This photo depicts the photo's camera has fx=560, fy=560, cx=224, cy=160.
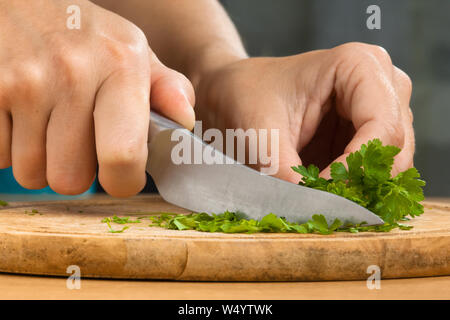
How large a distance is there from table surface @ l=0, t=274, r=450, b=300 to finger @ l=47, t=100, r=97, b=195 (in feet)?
0.95

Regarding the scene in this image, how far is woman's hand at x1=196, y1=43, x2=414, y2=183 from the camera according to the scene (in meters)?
1.43

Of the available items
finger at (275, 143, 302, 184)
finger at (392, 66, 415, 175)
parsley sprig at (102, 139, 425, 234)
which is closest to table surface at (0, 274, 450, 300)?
parsley sprig at (102, 139, 425, 234)

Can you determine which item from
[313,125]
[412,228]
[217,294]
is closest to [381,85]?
[313,125]

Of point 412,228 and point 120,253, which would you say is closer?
point 120,253

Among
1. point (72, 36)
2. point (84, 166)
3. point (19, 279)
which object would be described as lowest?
point (19, 279)

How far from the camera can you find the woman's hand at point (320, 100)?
1428 mm

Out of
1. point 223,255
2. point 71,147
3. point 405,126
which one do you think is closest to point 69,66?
point 71,147

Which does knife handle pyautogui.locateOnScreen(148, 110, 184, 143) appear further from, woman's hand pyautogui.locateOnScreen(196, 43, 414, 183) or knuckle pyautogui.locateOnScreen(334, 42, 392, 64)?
knuckle pyautogui.locateOnScreen(334, 42, 392, 64)

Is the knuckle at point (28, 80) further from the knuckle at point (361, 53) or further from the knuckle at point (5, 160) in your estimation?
the knuckle at point (361, 53)

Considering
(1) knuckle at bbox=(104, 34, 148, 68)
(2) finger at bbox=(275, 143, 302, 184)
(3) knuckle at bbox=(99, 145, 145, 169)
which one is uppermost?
(1) knuckle at bbox=(104, 34, 148, 68)

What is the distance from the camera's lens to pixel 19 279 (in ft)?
2.93

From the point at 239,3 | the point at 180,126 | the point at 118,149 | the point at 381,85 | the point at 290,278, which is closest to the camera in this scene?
the point at 290,278

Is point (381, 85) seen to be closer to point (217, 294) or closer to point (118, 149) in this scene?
point (118, 149)

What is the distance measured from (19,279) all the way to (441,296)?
636 millimetres
